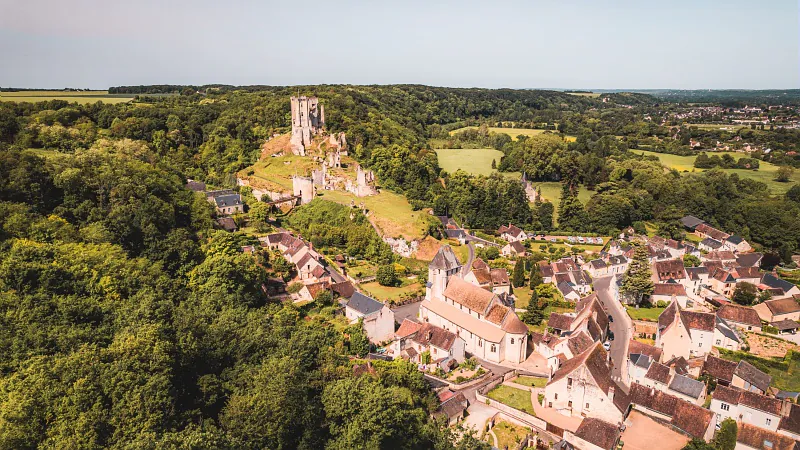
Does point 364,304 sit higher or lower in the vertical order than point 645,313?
higher

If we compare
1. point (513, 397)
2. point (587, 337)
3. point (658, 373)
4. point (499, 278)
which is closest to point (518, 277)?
point (499, 278)

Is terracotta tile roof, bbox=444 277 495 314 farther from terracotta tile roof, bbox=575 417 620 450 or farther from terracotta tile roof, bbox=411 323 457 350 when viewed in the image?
terracotta tile roof, bbox=575 417 620 450

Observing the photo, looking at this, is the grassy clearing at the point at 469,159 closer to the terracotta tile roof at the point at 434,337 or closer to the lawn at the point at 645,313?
the lawn at the point at 645,313

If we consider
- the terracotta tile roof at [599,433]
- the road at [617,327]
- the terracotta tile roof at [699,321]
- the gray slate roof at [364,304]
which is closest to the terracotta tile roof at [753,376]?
the terracotta tile roof at [699,321]

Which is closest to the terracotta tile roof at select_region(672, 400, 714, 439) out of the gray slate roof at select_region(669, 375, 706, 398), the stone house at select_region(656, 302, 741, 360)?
the gray slate roof at select_region(669, 375, 706, 398)

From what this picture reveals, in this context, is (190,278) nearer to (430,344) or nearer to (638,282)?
(430,344)

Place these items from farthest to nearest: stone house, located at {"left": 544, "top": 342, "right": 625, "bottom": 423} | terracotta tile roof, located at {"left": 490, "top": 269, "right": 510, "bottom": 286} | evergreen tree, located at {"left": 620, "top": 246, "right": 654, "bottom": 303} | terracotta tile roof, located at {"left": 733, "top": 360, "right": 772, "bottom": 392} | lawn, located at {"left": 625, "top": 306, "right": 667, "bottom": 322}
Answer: terracotta tile roof, located at {"left": 490, "top": 269, "right": 510, "bottom": 286} → evergreen tree, located at {"left": 620, "top": 246, "right": 654, "bottom": 303} → lawn, located at {"left": 625, "top": 306, "right": 667, "bottom": 322} → terracotta tile roof, located at {"left": 733, "top": 360, "right": 772, "bottom": 392} → stone house, located at {"left": 544, "top": 342, "right": 625, "bottom": 423}
